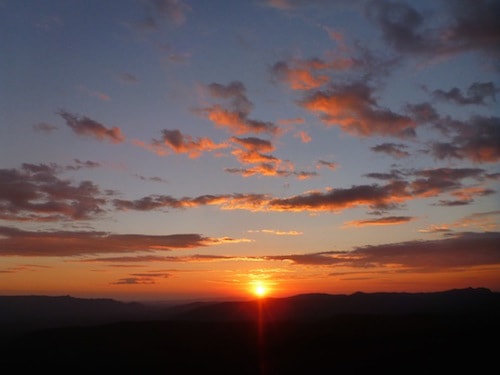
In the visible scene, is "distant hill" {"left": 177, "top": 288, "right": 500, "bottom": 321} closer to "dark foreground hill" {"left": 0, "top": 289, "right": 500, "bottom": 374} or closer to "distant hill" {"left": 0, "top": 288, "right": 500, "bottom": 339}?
"distant hill" {"left": 0, "top": 288, "right": 500, "bottom": 339}

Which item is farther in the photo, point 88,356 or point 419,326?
point 419,326

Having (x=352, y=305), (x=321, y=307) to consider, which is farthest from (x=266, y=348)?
(x=352, y=305)

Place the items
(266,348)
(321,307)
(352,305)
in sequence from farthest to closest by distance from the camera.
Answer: (352,305) → (321,307) → (266,348)

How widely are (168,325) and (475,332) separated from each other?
115 feet

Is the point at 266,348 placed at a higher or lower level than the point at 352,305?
higher

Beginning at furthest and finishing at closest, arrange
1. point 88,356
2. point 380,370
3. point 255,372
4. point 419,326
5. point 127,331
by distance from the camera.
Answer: point 127,331
point 419,326
point 88,356
point 255,372
point 380,370

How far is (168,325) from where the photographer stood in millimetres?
59469

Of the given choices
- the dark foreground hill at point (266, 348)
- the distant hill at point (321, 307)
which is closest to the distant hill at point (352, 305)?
the distant hill at point (321, 307)

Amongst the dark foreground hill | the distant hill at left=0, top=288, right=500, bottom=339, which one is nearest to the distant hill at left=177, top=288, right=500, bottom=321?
the distant hill at left=0, top=288, right=500, bottom=339

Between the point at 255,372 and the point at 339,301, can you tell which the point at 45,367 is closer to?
the point at 255,372

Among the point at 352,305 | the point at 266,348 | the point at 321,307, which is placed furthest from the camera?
the point at 352,305

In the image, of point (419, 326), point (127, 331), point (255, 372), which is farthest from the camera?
point (127, 331)

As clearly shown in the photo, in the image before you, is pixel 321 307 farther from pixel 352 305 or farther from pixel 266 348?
pixel 266 348

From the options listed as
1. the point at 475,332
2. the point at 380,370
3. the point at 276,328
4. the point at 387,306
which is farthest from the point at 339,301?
the point at 380,370
